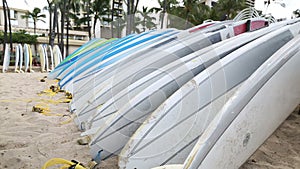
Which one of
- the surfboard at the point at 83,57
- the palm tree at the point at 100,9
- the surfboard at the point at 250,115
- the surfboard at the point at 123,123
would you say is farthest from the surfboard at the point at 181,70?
the palm tree at the point at 100,9

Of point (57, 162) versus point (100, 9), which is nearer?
point (57, 162)

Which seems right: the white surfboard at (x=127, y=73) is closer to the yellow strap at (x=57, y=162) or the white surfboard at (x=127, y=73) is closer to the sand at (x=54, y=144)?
the sand at (x=54, y=144)

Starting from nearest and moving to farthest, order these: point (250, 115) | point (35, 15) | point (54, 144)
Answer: point (250, 115)
point (54, 144)
point (35, 15)

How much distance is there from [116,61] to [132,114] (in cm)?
125

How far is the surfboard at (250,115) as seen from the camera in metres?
A: 0.95

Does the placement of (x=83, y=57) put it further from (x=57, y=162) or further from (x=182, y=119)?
(x=182, y=119)

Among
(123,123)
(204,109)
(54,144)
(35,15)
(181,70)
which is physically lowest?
(54,144)

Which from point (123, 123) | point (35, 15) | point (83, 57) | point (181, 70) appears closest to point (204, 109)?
point (181, 70)

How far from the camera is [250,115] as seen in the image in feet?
3.67

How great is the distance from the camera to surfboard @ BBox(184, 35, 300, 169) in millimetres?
951

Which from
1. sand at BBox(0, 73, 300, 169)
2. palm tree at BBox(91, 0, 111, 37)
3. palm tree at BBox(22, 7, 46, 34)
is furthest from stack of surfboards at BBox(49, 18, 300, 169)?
palm tree at BBox(22, 7, 46, 34)

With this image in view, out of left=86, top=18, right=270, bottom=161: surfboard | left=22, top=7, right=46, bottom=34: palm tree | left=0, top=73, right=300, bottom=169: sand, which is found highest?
left=22, top=7, right=46, bottom=34: palm tree

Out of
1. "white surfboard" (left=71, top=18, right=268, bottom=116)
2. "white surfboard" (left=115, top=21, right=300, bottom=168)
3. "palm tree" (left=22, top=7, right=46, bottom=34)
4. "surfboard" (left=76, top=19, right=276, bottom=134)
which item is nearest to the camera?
"white surfboard" (left=115, top=21, right=300, bottom=168)

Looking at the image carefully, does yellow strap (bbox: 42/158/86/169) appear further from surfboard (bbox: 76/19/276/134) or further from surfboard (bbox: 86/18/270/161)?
surfboard (bbox: 76/19/276/134)
